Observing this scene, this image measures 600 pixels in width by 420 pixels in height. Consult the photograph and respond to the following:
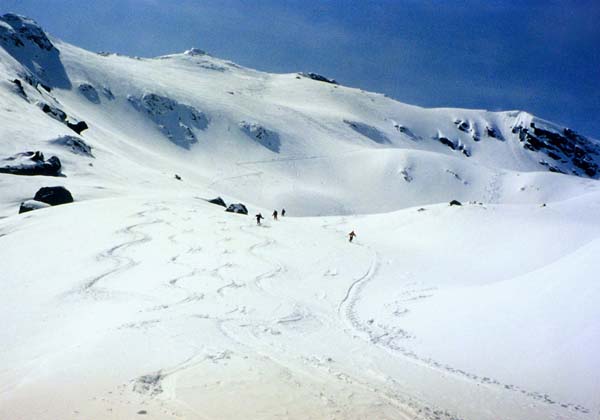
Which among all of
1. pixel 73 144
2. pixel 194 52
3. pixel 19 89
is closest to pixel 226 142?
pixel 19 89

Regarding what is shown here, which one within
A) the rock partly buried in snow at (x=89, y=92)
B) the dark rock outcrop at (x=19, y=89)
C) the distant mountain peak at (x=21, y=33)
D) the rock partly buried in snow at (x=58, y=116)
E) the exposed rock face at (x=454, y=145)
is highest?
the exposed rock face at (x=454, y=145)

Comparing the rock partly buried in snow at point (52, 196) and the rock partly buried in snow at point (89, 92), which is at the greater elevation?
the rock partly buried in snow at point (89, 92)

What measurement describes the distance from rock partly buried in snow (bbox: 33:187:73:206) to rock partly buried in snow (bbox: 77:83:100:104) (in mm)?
69714

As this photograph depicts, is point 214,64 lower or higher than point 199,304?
higher

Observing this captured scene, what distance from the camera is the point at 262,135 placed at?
94312 mm

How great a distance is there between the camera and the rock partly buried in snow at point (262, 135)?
91831mm

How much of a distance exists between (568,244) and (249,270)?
62.6ft

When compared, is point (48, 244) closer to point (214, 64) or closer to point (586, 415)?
point (586, 415)

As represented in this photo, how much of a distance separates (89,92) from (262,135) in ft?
129

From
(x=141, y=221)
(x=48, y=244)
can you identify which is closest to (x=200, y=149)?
(x=141, y=221)

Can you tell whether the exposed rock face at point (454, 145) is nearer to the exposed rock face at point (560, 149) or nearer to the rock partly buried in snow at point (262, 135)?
the exposed rock face at point (560, 149)

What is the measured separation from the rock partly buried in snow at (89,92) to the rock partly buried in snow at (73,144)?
49.1 m

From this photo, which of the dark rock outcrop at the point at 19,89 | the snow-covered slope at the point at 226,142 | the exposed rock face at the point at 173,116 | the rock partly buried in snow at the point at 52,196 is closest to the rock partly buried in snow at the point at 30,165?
the snow-covered slope at the point at 226,142

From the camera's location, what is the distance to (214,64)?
584ft
